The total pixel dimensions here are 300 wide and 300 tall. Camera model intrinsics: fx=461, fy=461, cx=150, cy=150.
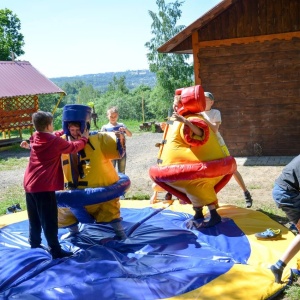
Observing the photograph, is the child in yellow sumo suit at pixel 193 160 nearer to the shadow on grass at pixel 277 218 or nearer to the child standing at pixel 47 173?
the shadow on grass at pixel 277 218

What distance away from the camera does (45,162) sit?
4113 mm

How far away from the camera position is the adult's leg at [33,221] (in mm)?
4258

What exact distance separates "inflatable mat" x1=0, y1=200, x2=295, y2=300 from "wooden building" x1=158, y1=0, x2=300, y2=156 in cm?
477

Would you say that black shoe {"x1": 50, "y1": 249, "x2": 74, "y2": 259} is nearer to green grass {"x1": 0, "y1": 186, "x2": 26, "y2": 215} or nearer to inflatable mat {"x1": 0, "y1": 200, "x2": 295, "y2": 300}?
inflatable mat {"x1": 0, "y1": 200, "x2": 295, "y2": 300}

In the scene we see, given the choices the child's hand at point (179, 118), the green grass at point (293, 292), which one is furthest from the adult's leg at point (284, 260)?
the child's hand at point (179, 118)

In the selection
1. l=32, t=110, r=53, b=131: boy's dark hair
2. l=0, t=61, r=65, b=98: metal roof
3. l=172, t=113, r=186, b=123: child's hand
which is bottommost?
l=172, t=113, r=186, b=123: child's hand

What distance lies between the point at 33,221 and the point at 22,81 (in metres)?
12.6

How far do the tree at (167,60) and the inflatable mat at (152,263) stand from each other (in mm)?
25134

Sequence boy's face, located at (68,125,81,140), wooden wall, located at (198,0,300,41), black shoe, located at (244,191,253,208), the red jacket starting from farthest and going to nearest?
1. wooden wall, located at (198,0,300,41)
2. black shoe, located at (244,191,253,208)
3. boy's face, located at (68,125,81,140)
4. the red jacket

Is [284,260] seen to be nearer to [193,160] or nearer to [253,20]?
[193,160]

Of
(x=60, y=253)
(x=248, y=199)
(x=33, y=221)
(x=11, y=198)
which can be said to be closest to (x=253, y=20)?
(x=248, y=199)

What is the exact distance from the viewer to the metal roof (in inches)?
600

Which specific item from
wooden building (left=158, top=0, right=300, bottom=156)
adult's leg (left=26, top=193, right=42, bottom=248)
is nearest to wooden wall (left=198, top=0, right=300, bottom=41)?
wooden building (left=158, top=0, right=300, bottom=156)

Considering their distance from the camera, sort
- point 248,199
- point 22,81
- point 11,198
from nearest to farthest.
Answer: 1. point 248,199
2. point 11,198
3. point 22,81
